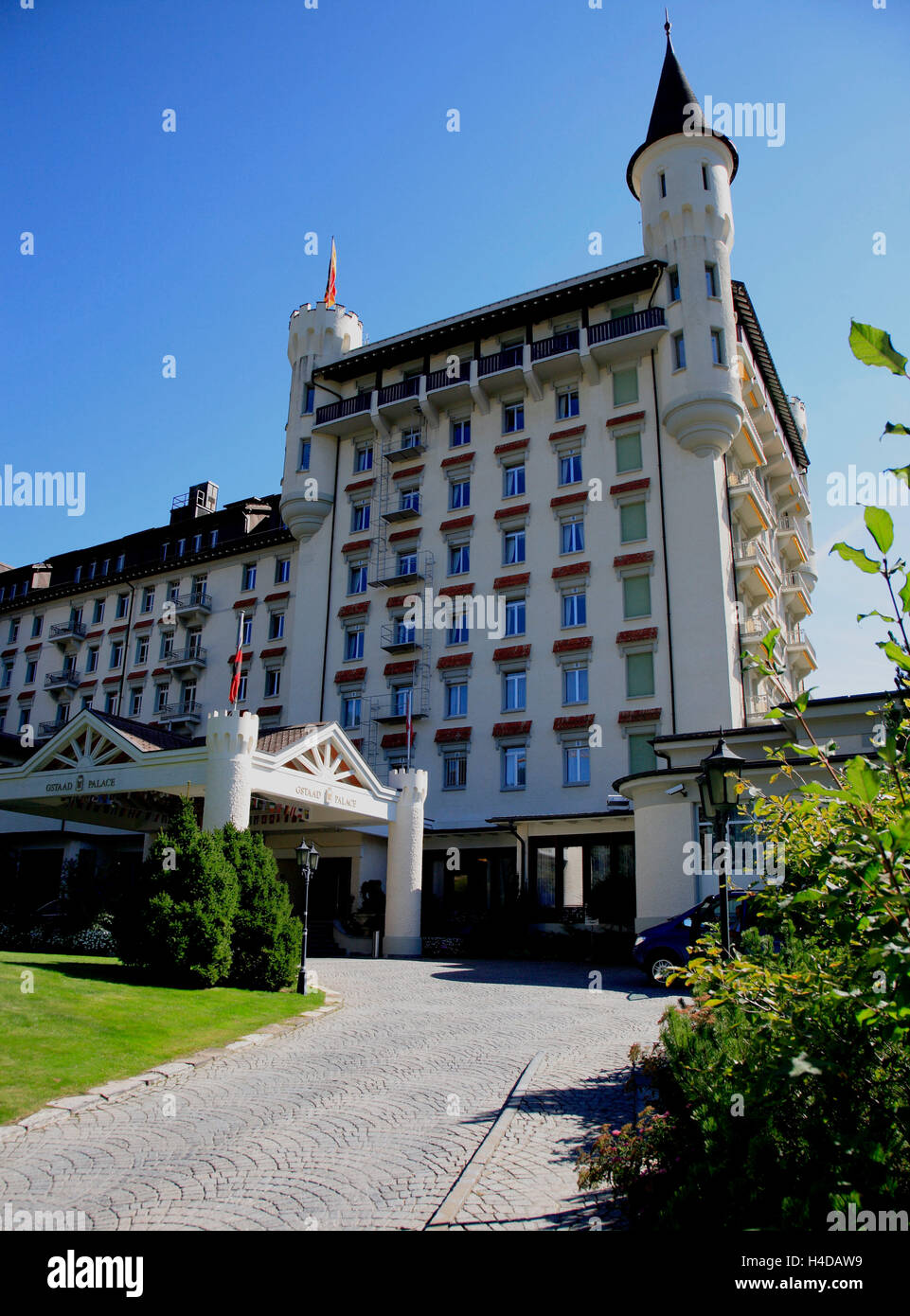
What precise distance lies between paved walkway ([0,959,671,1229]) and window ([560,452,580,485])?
24.0 meters

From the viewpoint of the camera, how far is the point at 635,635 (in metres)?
30.4

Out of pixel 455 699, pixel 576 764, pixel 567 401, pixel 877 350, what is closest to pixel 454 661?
pixel 455 699

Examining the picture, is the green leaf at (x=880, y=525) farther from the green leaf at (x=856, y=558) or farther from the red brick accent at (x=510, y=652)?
the red brick accent at (x=510, y=652)

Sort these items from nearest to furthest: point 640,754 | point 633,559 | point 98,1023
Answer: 1. point 98,1023
2. point 640,754
3. point 633,559

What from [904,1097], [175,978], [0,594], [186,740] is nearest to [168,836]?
[175,978]

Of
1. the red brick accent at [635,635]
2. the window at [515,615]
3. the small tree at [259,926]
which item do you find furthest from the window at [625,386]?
the small tree at [259,926]

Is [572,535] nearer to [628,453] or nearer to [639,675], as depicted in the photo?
[628,453]

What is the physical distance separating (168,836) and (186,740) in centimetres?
835

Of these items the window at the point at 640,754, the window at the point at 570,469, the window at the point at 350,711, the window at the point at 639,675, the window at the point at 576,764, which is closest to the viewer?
the window at the point at 640,754

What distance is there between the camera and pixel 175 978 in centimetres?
1484

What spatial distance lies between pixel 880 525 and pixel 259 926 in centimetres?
1497

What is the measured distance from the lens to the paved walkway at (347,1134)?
5.62m

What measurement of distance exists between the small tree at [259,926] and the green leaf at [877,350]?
1513 centimetres

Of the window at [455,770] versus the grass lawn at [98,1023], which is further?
the window at [455,770]
